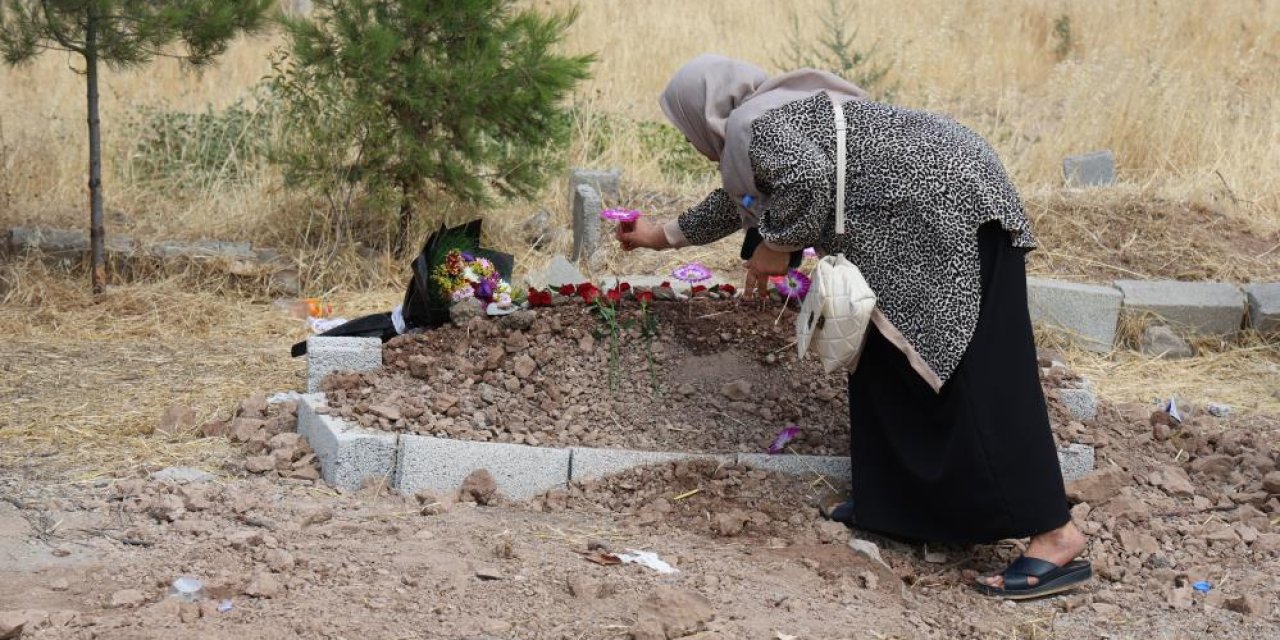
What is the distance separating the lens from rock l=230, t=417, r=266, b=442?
468 cm

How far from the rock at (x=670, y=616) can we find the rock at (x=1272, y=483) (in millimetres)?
2200

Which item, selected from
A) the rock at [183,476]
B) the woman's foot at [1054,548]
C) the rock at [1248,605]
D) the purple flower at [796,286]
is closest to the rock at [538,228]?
the purple flower at [796,286]

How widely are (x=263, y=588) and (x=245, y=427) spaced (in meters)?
1.49

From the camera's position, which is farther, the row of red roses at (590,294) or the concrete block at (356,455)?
the row of red roses at (590,294)

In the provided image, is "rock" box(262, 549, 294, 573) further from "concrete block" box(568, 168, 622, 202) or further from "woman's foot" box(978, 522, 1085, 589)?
"concrete block" box(568, 168, 622, 202)

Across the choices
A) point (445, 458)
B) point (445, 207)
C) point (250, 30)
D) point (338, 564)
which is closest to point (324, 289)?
point (445, 207)

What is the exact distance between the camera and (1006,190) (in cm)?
371

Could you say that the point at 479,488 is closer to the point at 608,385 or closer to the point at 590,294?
the point at 608,385

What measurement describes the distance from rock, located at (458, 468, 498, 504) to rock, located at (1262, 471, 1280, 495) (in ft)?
8.29

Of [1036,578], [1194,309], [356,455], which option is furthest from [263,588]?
[1194,309]

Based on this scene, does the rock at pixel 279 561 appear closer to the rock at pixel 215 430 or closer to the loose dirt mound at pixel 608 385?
the loose dirt mound at pixel 608 385

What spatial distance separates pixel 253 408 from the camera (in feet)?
16.0

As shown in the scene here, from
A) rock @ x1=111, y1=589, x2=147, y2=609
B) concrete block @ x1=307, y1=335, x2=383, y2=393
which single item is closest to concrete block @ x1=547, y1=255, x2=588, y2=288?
concrete block @ x1=307, y1=335, x2=383, y2=393

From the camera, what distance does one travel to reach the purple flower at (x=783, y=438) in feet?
14.8
